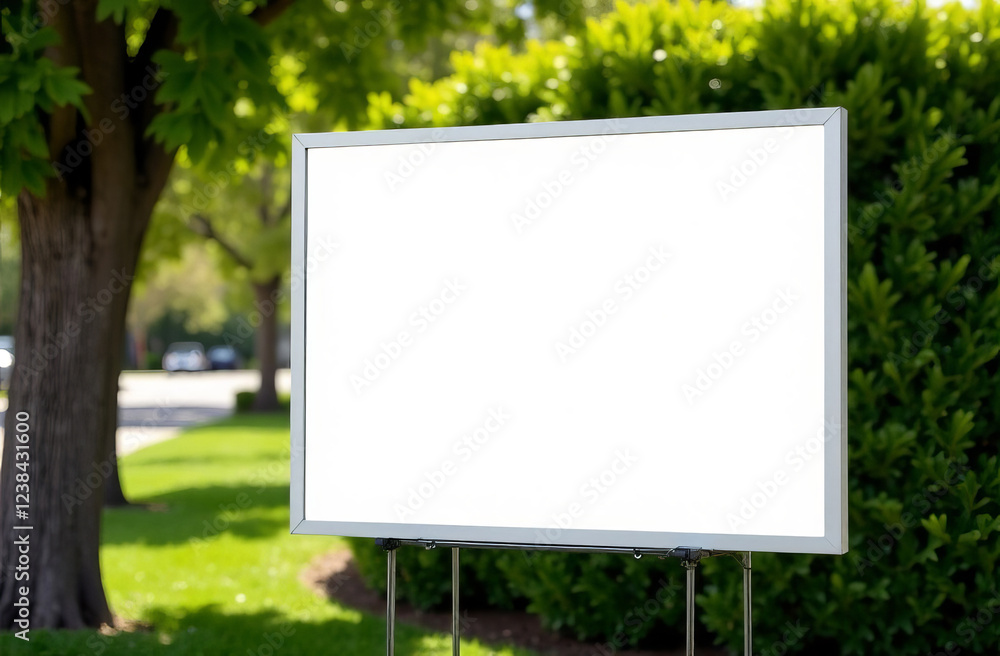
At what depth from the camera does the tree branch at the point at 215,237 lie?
20406mm

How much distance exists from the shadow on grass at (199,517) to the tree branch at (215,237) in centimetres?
924

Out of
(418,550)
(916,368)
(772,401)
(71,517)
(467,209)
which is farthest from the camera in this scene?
(418,550)

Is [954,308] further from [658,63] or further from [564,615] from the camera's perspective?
[564,615]

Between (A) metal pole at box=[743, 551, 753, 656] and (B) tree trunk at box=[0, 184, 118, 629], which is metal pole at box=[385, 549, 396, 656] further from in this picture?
(B) tree trunk at box=[0, 184, 118, 629]

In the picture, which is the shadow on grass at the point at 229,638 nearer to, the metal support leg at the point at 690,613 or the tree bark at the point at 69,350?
the tree bark at the point at 69,350

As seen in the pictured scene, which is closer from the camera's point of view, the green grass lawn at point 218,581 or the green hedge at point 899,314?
the green hedge at point 899,314

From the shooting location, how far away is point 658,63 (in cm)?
559

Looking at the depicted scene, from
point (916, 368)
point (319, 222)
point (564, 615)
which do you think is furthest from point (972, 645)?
point (319, 222)

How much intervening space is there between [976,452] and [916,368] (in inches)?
24.3

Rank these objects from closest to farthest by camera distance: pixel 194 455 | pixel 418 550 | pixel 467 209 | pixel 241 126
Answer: pixel 467 209, pixel 418 550, pixel 241 126, pixel 194 455

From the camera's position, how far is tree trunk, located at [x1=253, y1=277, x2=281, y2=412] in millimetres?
22109

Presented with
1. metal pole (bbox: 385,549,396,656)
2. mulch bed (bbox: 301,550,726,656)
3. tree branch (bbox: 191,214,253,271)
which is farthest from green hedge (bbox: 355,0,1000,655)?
tree branch (bbox: 191,214,253,271)

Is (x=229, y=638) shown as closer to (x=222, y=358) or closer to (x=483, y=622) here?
(x=483, y=622)

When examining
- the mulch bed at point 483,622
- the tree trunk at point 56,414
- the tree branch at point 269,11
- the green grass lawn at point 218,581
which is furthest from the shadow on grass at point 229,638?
the tree branch at point 269,11
